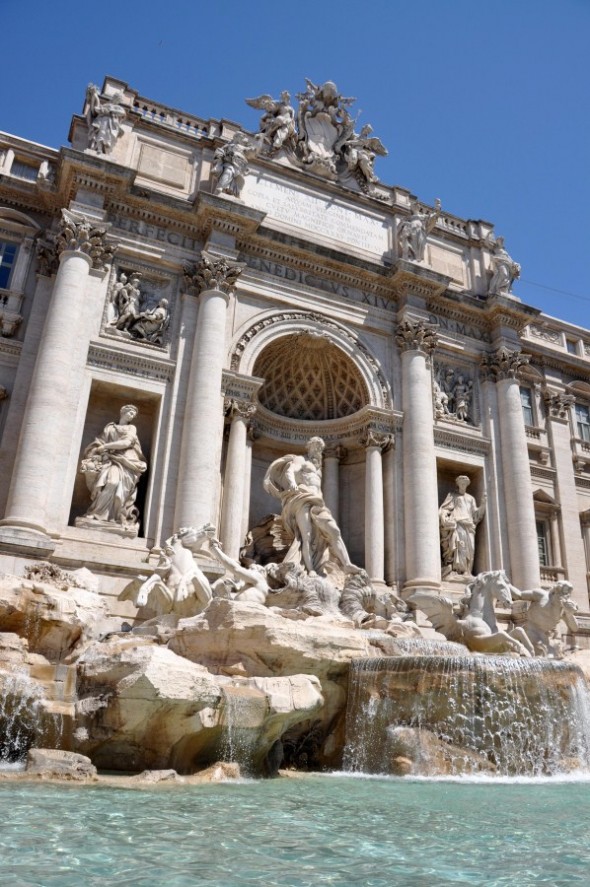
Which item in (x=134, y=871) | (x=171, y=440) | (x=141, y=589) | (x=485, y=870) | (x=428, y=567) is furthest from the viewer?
(x=428, y=567)

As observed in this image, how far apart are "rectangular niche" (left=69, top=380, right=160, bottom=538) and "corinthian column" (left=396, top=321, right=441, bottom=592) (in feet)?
24.4

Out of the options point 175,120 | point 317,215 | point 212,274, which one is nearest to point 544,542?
point 317,215

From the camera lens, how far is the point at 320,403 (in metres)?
23.3

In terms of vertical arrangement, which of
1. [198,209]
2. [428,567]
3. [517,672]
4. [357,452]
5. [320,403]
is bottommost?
[517,672]

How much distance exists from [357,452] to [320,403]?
217 cm

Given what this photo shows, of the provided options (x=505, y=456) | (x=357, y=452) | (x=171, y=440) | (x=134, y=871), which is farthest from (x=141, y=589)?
(x=505, y=456)

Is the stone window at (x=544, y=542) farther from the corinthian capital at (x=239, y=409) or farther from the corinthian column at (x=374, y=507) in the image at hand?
the corinthian capital at (x=239, y=409)

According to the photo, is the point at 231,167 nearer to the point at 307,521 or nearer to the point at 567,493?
the point at 307,521

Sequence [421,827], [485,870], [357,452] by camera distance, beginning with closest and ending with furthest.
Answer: [485,870] → [421,827] → [357,452]

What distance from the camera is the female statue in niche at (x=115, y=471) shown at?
56.0 ft

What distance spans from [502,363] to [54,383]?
14601 mm

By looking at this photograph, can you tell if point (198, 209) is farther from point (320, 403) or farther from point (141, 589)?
point (141, 589)

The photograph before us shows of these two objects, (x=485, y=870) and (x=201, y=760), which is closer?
(x=485, y=870)

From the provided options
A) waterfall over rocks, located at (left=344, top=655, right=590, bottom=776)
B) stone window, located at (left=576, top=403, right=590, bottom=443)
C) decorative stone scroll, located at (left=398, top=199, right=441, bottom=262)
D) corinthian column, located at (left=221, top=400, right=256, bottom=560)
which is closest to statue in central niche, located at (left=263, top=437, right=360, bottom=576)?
corinthian column, located at (left=221, top=400, right=256, bottom=560)
